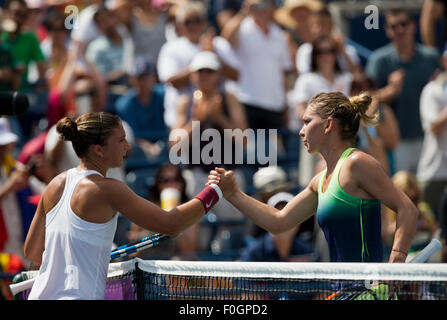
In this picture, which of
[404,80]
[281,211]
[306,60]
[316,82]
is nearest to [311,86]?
[316,82]

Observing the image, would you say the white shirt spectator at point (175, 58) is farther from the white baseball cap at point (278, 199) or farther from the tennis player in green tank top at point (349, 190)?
the tennis player in green tank top at point (349, 190)

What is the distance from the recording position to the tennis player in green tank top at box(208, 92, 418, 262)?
166 inches

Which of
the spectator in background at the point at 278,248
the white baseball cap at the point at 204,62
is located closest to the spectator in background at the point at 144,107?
the white baseball cap at the point at 204,62

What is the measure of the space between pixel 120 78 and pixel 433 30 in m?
3.67

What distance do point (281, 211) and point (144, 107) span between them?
Answer: 4.44 metres

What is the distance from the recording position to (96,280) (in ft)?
13.2

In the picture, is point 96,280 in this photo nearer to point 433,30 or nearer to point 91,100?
point 91,100

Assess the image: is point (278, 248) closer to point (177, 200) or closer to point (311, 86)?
point (177, 200)

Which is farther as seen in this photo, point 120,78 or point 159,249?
point 120,78

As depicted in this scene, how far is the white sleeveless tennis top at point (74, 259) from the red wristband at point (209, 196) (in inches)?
20.3

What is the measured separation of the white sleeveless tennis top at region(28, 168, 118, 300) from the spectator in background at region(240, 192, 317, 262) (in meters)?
3.11

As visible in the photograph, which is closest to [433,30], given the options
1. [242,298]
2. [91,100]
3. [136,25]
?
[136,25]
